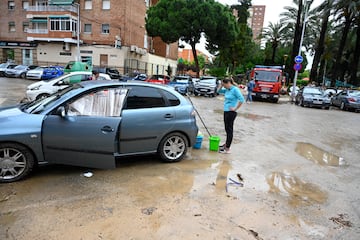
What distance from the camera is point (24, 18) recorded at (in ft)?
130

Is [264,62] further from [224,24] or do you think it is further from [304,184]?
[304,184]

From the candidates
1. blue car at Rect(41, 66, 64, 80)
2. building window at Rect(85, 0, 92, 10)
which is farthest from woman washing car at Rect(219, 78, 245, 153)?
building window at Rect(85, 0, 92, 10)

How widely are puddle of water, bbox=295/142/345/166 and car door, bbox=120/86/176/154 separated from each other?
12.4ft

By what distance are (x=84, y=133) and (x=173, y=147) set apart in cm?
180

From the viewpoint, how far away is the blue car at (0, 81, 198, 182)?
428 centimetres

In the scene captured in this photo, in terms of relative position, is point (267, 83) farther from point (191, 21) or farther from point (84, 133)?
point (84, 133)

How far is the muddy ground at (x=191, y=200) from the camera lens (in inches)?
131

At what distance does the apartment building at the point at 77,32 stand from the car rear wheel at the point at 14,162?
1273 inches

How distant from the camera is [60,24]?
119 feet

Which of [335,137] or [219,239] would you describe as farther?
[335,137]

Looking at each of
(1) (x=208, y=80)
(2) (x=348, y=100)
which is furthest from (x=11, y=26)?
(2) (x=348, y=100)

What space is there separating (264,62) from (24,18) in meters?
41.2

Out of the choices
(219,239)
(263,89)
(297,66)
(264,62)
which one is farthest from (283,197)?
(264,62)

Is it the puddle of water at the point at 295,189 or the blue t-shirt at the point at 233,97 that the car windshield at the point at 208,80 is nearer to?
the blue t-shirt at the point at 233,97
